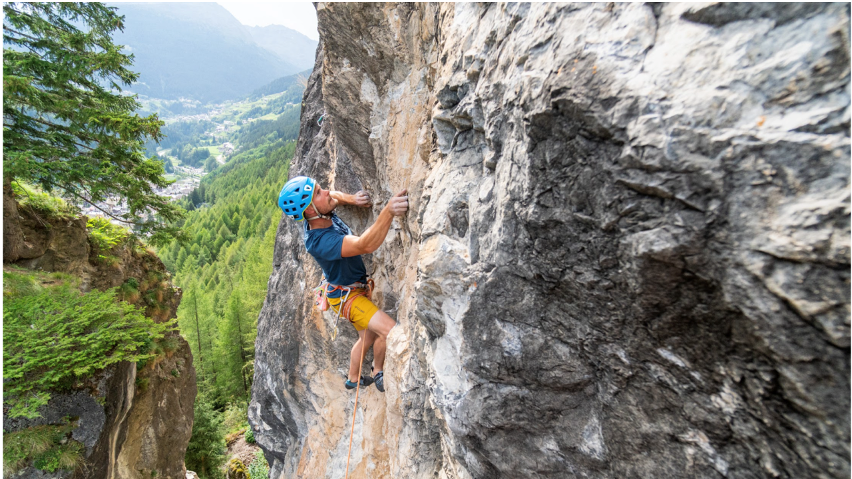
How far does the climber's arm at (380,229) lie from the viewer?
3623 mm

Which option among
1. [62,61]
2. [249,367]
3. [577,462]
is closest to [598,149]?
[577,462]

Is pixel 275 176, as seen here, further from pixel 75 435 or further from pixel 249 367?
pixel 75 435

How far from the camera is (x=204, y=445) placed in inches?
559

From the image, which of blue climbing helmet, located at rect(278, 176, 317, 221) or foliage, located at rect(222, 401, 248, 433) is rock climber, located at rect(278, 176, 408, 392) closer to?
blue climbing helmet, located at rect(278, 176, 317, 221)

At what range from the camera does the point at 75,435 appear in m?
6.78

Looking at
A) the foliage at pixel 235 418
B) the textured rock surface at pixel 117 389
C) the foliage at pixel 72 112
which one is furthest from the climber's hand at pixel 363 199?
the foliage at pixel 235 418

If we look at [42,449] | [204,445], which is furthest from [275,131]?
[42,449]

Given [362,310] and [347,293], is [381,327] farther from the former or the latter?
[347,293]

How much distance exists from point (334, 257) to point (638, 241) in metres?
3.01

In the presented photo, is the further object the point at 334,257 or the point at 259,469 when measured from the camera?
the point at 259,469

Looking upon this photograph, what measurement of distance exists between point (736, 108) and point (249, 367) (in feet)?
85.1

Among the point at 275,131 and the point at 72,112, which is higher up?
the point at 72,112

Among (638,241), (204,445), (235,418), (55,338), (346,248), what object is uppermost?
(638,241)

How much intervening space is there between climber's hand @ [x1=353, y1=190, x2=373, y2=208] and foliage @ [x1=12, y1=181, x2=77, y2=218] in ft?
22.5
